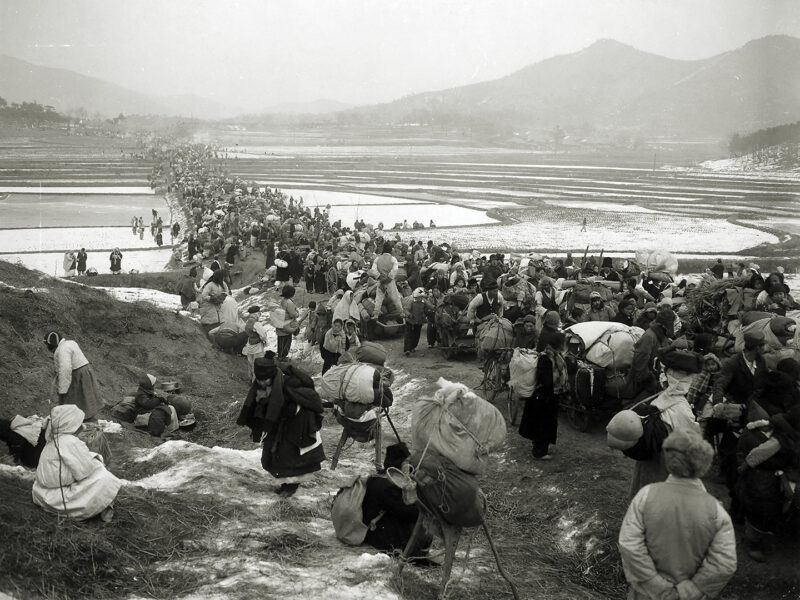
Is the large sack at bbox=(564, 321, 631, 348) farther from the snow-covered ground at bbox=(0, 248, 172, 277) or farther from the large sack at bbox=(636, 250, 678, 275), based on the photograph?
the snow-covered ground at bbox=(0, 248, 172, 277)

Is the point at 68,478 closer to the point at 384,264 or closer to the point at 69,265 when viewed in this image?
the point at 384,264

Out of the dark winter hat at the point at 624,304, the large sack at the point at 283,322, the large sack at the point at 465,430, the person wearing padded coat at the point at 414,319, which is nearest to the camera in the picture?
the large sack at the point at 465,430

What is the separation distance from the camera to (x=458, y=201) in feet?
145

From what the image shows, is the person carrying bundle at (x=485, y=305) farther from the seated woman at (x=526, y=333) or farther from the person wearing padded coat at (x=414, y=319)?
the seated woman at (x=526, y=333)

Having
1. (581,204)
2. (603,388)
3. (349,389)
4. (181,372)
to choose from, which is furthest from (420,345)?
(581,204)

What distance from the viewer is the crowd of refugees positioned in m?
3.62

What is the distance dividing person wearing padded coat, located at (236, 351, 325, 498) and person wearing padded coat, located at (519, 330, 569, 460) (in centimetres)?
229

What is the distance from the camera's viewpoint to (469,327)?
449 inches

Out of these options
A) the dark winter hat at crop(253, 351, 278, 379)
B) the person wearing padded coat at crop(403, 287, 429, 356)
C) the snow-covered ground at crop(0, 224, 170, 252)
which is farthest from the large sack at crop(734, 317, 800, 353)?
the snow-covered ground at crop(0, 224, 170, 252)

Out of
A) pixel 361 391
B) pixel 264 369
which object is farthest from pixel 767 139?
pixel 264 369

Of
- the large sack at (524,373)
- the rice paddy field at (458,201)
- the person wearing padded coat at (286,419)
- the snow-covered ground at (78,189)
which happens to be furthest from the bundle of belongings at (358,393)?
the snow-covered ground at (78,189)

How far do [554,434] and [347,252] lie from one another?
11274 millimetres

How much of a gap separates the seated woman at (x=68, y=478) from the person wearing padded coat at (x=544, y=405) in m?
4.04

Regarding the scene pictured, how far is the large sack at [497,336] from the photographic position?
30.4 ft
